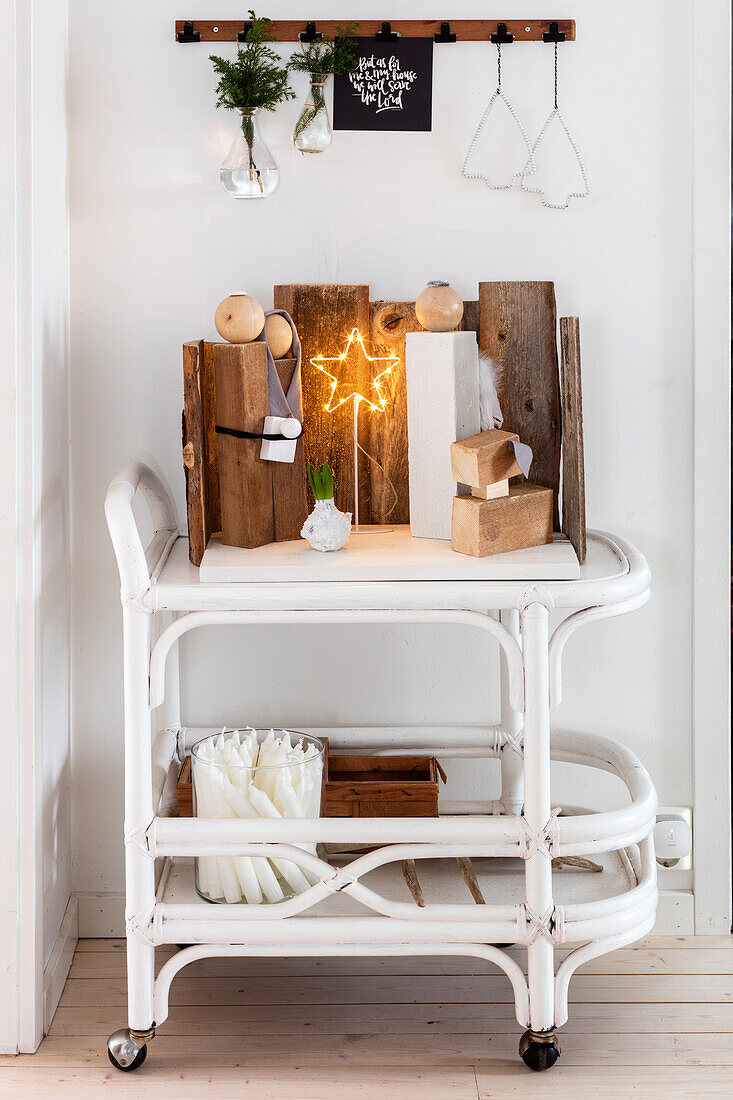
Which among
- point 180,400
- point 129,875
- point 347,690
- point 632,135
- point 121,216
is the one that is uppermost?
point 632,135

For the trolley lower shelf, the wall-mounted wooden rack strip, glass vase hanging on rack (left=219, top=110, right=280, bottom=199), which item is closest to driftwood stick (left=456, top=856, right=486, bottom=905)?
the trolley lower shelf

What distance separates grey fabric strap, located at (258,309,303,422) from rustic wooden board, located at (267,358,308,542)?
0.04 feet

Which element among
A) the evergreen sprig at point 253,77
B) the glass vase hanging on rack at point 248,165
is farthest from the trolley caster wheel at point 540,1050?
the evergreen sprig at point 253,77

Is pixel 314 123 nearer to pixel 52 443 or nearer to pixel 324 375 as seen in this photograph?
pixel 324 375

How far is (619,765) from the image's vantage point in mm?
1652

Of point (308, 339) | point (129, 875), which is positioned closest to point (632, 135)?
point (308, 339)

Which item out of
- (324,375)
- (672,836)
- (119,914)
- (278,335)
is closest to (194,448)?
(278,335)

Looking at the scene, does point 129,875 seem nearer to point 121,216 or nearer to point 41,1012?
point 41,1012

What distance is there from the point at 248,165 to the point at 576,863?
1.19 metres

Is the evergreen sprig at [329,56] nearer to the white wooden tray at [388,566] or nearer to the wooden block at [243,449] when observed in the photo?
the wooden block at [243,449]

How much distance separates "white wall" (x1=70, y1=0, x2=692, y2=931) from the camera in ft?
5.75

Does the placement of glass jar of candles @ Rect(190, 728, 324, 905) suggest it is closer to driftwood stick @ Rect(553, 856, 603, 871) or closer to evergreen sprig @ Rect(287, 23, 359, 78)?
driftwood stick @ Rect(553, 856, 603, 871)

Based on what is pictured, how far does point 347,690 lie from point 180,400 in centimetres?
57

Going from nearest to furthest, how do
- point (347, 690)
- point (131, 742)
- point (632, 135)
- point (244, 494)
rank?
point (131, 742) < point (244, 494) < point (632, 135) < point (347, 690)
